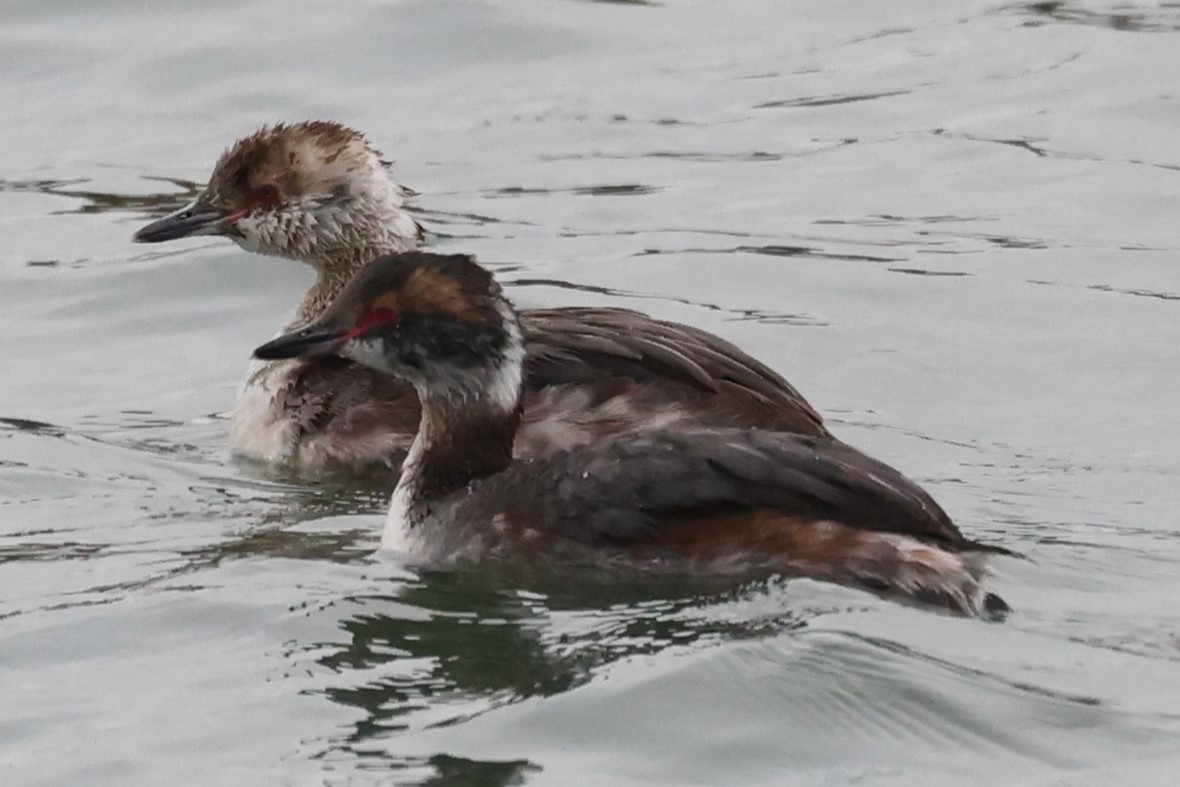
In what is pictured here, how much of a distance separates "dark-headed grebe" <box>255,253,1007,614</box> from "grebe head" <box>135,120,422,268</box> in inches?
78.4

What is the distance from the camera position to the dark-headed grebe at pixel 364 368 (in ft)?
28.1

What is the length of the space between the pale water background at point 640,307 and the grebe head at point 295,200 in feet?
2.47

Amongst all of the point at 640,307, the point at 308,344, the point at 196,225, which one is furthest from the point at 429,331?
the point at 640,307

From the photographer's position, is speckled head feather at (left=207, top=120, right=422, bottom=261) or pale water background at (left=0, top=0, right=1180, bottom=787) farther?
speckled head feather at (left=207, top=120, right=422, bottom=261)

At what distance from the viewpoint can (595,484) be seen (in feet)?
24.5

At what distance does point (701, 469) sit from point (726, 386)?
4.17 feet

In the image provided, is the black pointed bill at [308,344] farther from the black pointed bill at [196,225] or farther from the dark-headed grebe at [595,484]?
the black pointed bill at [196,225]

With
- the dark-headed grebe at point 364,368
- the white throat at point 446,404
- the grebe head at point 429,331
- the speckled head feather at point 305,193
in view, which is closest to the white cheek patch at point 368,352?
the grebe head at point 429,331

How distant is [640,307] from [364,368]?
2.29 metres

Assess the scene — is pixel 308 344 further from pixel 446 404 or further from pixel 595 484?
pixel 595 484

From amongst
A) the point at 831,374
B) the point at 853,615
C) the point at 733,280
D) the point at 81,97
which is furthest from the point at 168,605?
the point at 81,97

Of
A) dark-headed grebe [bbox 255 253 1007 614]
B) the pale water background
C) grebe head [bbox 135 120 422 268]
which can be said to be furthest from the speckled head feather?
dark-headed grebe [bbox 255 253 1007 614]

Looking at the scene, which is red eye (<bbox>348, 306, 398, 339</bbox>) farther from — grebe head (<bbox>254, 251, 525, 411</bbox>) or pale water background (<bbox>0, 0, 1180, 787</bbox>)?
pale water background (<bbox>0, 0, 1180, 787</bbox>)

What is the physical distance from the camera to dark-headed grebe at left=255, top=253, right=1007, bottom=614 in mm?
7234
